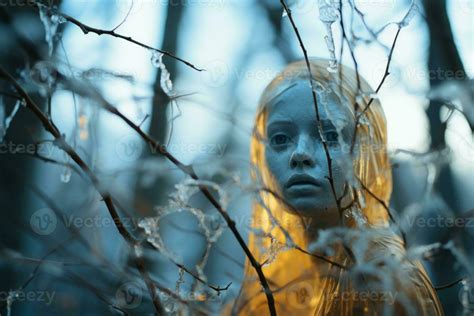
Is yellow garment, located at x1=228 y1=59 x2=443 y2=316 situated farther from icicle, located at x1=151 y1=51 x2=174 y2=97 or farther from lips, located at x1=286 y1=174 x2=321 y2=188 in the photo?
icicle, located at x1=151 y1=51 x2=174 y2=97

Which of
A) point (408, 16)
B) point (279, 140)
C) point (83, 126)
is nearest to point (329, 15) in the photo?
point (408, 16)

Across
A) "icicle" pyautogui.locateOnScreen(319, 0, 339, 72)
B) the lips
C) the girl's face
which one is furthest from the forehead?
"icicle" pyautogui.locateOnScreen(319, 0, 339, 72)

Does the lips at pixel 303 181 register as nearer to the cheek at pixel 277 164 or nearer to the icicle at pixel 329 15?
the cheek at pixel 277 164

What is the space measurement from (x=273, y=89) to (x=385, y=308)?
660 millimetres

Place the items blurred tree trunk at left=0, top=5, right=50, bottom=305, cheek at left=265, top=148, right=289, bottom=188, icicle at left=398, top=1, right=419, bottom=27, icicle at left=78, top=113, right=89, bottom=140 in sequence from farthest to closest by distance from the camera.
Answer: blurred tree trunk at left=0, top=5, right=50, bottom=305 → cheek at left=265, top=148, right=289, bottom=188 → icicle at left=78, top=113, right=89, bottom=140 → icicle at left=398, top=1, right=419, bottom=27

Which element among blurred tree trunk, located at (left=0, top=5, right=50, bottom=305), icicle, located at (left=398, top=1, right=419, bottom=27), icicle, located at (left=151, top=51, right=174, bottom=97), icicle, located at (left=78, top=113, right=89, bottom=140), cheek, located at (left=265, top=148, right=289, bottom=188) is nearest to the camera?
icicle, located at (left=398, top=1, right=419, bottom=27)

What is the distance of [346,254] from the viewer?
1514mm

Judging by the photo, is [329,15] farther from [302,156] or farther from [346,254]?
[346,254]

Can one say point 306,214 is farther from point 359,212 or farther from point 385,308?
point 385,308

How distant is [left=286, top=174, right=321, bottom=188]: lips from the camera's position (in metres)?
1.62

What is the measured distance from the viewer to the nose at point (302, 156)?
1.63 m

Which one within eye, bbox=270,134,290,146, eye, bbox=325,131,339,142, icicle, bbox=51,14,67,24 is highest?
icicle, bbox=51,14,67,24

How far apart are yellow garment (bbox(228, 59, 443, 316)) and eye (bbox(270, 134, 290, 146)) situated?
5cm

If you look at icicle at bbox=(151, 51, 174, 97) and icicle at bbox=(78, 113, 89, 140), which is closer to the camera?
icicle at bbox=(151, 51, 174, 97)
